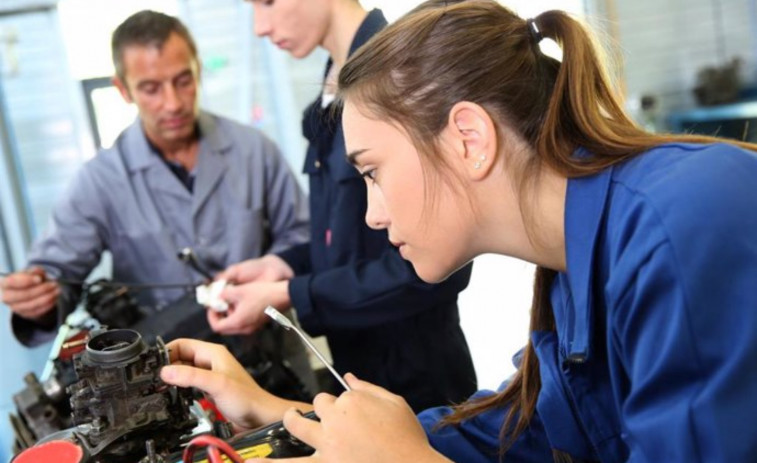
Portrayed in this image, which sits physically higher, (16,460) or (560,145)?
(560,145)

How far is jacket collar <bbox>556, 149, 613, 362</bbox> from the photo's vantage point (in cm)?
84

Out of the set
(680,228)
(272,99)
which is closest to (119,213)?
(680,228)

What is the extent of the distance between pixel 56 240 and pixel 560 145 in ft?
4.97

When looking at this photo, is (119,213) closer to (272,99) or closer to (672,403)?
(672,403)

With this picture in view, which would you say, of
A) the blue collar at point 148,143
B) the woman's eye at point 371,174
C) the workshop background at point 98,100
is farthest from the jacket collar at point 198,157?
the woman's eye at point 371,174

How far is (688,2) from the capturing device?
535 centimetres

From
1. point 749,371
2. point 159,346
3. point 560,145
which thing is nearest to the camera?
point 749,371

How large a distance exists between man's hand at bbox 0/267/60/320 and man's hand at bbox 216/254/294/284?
418mm

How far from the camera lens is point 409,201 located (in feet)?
3.14

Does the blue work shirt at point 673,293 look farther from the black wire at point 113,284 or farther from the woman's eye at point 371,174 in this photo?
the black wire at point 113,284

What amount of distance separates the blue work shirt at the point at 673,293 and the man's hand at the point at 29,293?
4.37 ft

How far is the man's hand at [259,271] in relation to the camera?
5.53ft

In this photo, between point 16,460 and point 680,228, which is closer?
point 680,228

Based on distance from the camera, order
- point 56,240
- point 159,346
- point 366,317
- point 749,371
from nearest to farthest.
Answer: point 749,371 → point 159,346 → point 366,317 → point 56,240
